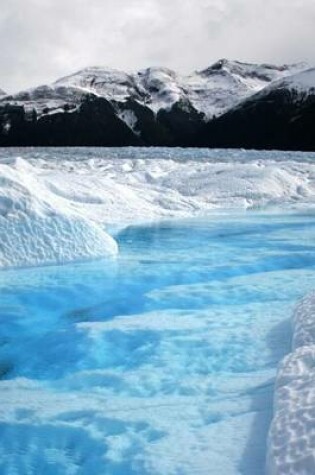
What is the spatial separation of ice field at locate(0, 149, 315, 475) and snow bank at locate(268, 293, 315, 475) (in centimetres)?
1

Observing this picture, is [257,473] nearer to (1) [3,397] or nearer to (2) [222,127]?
(1) [3,397]

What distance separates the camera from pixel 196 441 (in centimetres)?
304

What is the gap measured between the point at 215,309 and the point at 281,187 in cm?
1886

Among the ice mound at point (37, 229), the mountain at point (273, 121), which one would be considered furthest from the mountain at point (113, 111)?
the ice mound at point (37, 229)

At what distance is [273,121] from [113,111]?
5388cm

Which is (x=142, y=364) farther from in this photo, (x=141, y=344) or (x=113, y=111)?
(x=113, y=111)

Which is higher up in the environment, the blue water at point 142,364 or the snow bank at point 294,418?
the snow bank at point 294,418

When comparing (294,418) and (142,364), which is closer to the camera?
(294,418)

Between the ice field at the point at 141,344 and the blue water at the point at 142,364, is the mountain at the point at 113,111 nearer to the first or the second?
the ice field at the point at 141,344

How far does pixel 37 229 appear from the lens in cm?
802

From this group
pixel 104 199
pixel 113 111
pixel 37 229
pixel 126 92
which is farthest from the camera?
pixel 126 92

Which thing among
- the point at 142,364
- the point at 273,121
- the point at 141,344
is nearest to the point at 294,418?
the point at 142,364

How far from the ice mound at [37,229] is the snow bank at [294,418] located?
505 centimetres

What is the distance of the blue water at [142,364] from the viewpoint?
2990mm
